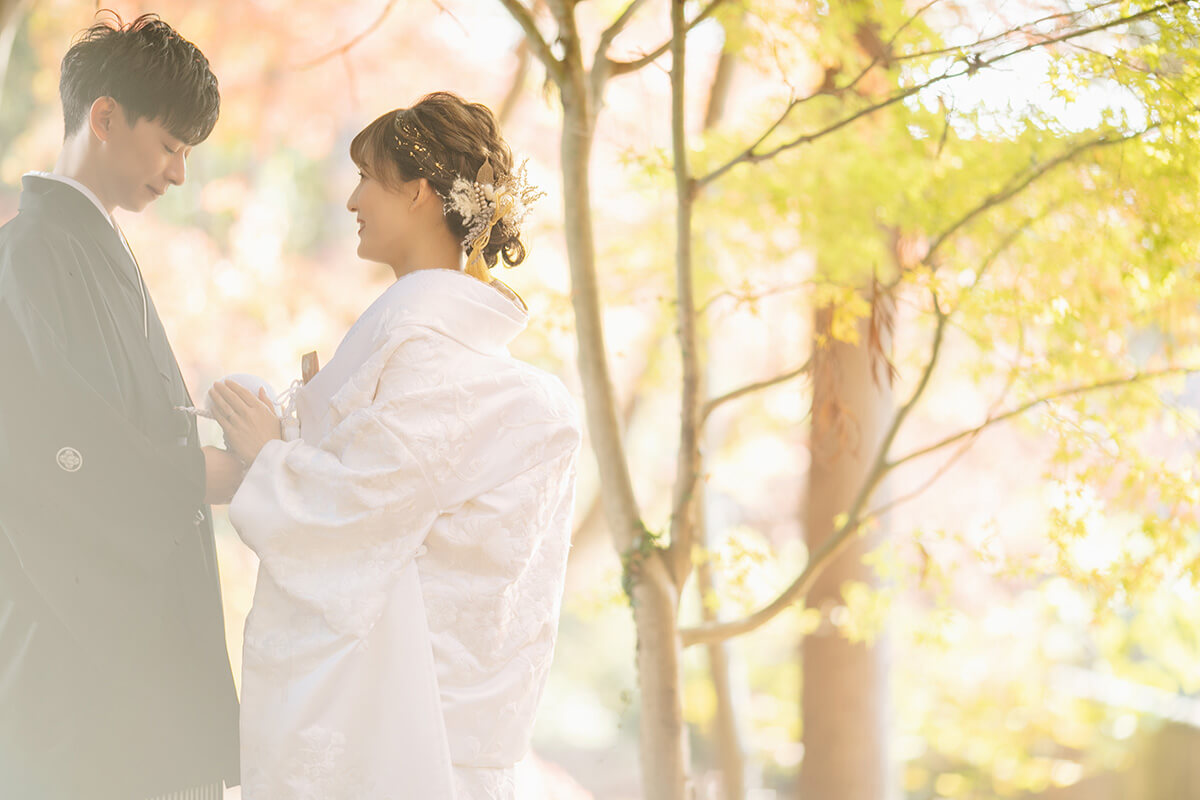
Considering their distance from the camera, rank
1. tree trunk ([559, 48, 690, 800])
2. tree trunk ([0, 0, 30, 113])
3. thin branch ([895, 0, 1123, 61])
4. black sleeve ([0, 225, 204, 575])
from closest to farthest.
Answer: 1. black sleeve ([0, 225, 204, 575])
2. tree trunk ([0, 0, 30, 113])
3. thin branch ([895, 0, 1123, 61])
4. tree trunk ([559, 48, 690, 800])

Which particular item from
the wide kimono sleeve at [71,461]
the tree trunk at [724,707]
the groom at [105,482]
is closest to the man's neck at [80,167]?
the groom at [105,482]

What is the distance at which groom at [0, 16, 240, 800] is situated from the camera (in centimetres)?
149

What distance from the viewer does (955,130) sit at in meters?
2.28

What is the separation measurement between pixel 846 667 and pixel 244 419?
2.79 meters

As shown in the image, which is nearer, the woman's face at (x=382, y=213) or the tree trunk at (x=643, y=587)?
the woman's face at (x=382, y=213)

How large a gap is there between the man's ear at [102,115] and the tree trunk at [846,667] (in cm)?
265

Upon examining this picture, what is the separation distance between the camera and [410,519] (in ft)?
4.98

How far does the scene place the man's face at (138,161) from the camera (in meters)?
1.59

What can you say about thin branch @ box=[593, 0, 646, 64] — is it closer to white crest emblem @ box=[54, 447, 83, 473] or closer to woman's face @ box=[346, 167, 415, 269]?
woman's face @ box=[346, 167, 415, 269]

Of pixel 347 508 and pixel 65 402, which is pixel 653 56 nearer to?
pixel 347 508

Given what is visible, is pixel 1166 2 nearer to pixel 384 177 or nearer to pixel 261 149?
pixel 384 177

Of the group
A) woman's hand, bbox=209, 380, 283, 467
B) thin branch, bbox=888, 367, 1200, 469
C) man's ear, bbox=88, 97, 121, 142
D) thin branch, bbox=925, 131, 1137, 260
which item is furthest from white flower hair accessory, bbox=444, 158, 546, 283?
thin branch, bbox=888, 367, 1200, 469

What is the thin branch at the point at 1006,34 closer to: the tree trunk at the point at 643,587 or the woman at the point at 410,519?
the tree trunk at the point at 643,587

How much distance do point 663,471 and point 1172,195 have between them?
449 cm
